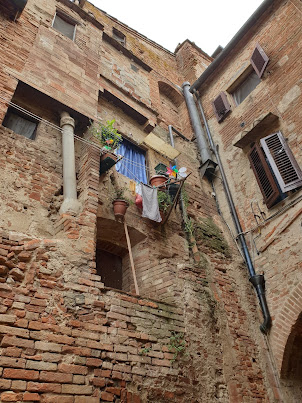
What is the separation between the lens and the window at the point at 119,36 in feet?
38.2

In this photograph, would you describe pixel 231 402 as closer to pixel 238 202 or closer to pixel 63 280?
pixel 63 280

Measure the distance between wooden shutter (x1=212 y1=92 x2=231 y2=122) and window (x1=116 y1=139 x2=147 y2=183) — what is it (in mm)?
3015

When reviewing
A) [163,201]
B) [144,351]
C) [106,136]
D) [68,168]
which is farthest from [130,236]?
[144,351]

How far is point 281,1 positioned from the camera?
8914 millimetres

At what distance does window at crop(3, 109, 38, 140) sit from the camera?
5973 millimetres

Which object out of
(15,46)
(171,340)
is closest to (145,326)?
(171,340)

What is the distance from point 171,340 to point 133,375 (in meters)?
0.91

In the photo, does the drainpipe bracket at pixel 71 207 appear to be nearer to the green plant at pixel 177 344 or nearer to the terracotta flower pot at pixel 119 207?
the terracotta flower pot at pixel 119 207

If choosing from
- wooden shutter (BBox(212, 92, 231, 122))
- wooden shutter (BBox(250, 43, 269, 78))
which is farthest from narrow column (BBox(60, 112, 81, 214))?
wooden shutter (BBox(250, 43, 269, 78))

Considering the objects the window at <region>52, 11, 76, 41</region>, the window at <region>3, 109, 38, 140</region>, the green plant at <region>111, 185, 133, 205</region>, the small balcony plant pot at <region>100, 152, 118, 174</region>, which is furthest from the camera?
the window at <region>52, 11, 76, 41</region>

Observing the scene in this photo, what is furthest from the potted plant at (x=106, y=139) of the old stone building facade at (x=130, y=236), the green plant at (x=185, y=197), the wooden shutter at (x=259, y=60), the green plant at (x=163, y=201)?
the wooden shutter at (x=259, y=60)

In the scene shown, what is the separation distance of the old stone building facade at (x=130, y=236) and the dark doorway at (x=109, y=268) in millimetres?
24

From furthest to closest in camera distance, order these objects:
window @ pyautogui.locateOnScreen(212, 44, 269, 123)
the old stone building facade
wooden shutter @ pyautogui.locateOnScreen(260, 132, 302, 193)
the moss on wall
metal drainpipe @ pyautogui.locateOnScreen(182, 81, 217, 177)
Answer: metal drainpipe @ pyautogui.locateOnScreen(182, 81, 217, 177) → window @ pyautogui.locateOnScreen(212, 44, 269, 123) → the moss on wall → wooden shutter @ pyautogui.locateOnScreen(260, 132, 302, 193) → the old stone building facade

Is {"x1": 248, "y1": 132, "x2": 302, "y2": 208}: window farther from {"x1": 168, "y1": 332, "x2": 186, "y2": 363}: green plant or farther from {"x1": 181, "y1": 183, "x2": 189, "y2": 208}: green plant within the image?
{"x1": 168, "y1": 332, "x2": 186, "y2": 363}: green plant
